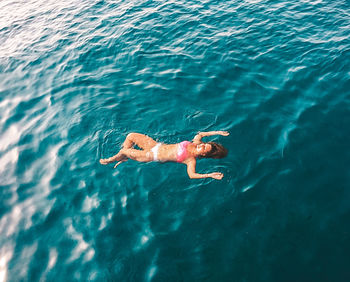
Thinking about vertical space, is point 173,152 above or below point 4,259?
above

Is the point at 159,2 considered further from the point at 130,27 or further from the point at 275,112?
the point at 275,112

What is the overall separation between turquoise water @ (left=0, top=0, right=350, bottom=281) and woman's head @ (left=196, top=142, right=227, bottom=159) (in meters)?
0.52

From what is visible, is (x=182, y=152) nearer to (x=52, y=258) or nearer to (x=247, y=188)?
(x=247, y=188)

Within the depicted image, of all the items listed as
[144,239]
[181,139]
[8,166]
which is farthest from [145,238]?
[8,166]

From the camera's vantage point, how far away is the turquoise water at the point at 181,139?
230 inches

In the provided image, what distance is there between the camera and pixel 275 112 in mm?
8891

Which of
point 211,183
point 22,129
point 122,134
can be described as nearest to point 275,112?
point 211,183

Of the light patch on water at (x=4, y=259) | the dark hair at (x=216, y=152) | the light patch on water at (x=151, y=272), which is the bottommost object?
the light patch on water at (x=151, y=272)

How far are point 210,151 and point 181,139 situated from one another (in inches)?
72.0

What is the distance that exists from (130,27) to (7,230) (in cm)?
1343

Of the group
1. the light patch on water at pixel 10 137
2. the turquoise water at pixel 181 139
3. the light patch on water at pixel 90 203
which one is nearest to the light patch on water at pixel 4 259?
the turquoise water at pixel 181 139

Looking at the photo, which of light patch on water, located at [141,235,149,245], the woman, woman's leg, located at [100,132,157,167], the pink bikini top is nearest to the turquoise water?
light patch on water, located at [141,235,149,245]

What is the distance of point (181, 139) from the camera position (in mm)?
8305

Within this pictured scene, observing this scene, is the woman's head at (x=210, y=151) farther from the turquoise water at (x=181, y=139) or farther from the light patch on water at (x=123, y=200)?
the light patch on water at (x=123, y=200)
